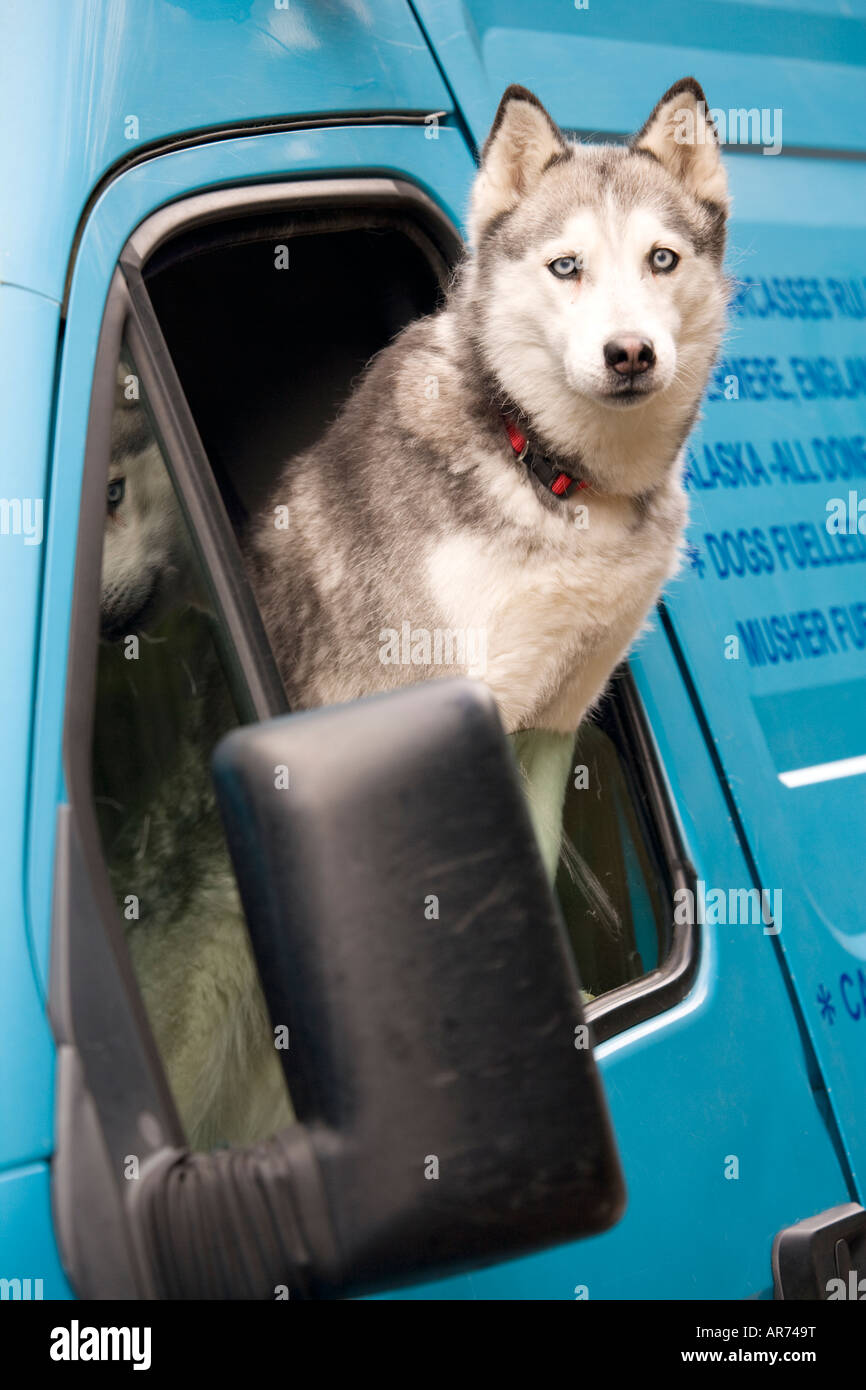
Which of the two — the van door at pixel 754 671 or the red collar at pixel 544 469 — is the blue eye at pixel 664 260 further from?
the red collar at pixel 544 469

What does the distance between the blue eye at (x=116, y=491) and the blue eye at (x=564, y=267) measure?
3.86ft

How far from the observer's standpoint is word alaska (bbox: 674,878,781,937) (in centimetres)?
194

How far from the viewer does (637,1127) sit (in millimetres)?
1701

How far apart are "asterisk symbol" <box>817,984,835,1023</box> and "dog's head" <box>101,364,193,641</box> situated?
1.13 metres

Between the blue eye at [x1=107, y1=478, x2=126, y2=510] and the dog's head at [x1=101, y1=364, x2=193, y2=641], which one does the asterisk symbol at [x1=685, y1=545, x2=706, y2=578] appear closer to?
the dog's head at [x1=101, y1=364, x2=193, y2=641]

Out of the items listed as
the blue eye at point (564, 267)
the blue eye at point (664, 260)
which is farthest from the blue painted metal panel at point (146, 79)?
the blue eye at point (664, 260)

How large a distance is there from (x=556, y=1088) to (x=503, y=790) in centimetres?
23

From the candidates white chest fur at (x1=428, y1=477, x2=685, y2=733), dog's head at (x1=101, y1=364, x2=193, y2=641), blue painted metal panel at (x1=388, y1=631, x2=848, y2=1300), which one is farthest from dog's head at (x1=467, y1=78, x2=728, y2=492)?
dog's head at (x1=101, y1=364, x2=193, y2=641)

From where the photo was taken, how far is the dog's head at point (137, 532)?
4.81 ft

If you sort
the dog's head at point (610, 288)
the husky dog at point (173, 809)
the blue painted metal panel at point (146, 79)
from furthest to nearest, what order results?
1. the dog's head at point (610, 288)
2. the husky dog at point (173, 809)
3. the blue painted metal panel at point (146, 79)

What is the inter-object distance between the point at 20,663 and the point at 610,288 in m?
1.48

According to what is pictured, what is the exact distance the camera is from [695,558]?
2.17m

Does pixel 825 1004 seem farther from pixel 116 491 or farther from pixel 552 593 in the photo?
pixel 116 491

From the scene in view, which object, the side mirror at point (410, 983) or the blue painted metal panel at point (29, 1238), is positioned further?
the blue painted metal panel at point (29, 1238)
